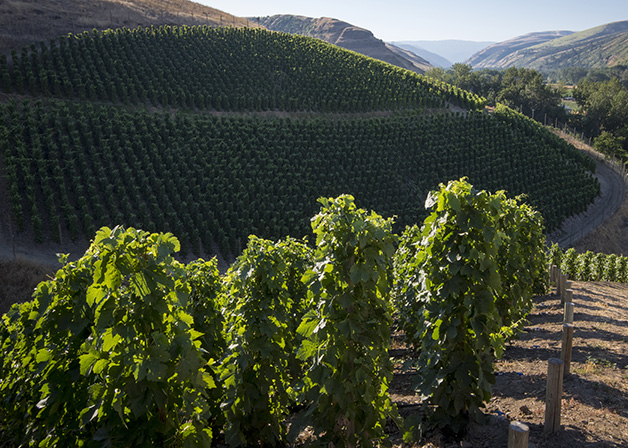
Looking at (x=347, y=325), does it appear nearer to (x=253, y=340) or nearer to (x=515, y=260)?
(x=253, y=340)

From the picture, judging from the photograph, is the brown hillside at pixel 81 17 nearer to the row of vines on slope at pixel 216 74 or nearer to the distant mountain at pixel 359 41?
the row of vines on slope at pixel 216 74

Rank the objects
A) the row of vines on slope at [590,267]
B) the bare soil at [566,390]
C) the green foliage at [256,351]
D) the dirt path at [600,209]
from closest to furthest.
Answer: the bare soil at [566,390], the green foliage at [256,351], the row of vines on slope at [590,267], the dirt path at [600,209]

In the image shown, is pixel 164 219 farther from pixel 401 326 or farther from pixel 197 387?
pixel 197 387

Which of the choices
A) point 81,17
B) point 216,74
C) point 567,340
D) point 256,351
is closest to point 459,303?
point 567,340

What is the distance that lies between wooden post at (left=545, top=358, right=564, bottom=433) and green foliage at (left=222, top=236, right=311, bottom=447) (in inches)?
132

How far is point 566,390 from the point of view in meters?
6.90

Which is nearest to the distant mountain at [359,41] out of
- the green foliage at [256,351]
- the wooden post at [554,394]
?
the green foliage at [256,351]

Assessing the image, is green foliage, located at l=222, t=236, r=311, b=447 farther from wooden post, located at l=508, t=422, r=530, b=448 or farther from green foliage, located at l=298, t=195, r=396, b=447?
wooden post, located at l=508, t=422, r=530, b=448

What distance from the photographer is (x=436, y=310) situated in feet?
20.1

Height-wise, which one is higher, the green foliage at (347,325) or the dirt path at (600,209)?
the green foliage at (347,325)

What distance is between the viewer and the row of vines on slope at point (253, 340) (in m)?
4.48

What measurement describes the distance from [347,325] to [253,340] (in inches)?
71.4

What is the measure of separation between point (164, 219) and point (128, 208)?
196 cm

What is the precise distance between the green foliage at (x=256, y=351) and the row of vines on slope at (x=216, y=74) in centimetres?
3279
